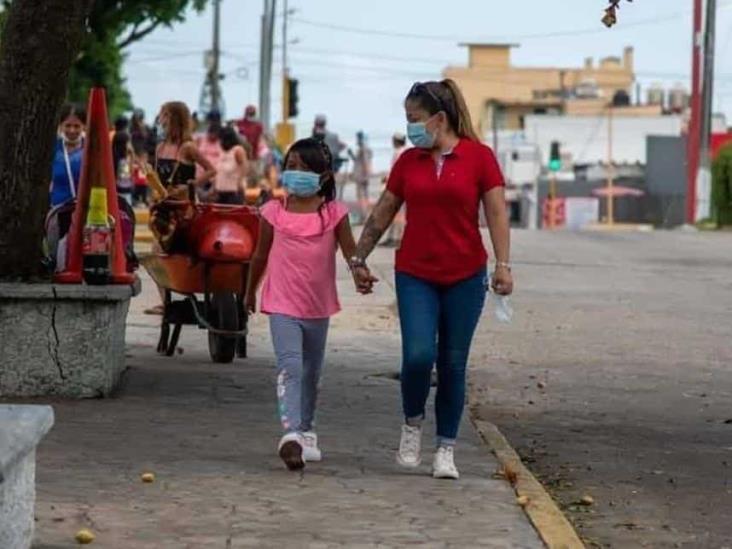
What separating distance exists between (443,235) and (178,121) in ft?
21.8

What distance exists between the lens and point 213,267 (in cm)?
1363

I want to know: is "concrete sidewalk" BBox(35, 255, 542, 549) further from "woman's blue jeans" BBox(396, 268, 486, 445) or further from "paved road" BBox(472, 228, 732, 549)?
"paved road" BBox(472, 228, 732, 549)

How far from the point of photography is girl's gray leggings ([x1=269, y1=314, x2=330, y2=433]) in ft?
31.8

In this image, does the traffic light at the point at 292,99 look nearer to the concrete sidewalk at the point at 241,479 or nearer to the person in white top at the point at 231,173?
the person in white top at the point at 231,173

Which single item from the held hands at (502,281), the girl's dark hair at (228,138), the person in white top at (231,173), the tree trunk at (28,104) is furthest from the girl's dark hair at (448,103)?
the girl's dark hair at (228,138)

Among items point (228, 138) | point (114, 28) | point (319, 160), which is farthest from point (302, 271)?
point (114, 28)

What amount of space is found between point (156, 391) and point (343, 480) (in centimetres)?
323

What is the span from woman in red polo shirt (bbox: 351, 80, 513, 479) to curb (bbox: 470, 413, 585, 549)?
368 millimetres

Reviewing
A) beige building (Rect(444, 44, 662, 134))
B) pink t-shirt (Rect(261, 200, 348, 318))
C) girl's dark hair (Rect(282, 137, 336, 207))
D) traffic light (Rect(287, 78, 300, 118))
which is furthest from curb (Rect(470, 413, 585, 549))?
beige building (Rect(444, 44, 662, 134))

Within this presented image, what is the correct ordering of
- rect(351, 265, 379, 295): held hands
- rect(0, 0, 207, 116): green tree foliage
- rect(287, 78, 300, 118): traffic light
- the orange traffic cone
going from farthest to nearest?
rect(287, 78, 300, 118): traffic light
rect(0, 0, 207, 116): green tree foliage
the orange traffic cone
rect(351, 265, 379, 295): held hands

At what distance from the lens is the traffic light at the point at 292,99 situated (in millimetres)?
50500

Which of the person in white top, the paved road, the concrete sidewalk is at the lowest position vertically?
the paved road

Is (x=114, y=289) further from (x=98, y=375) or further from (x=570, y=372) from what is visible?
(x=570, y=372)

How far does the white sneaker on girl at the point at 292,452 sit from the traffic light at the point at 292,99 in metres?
41.1
